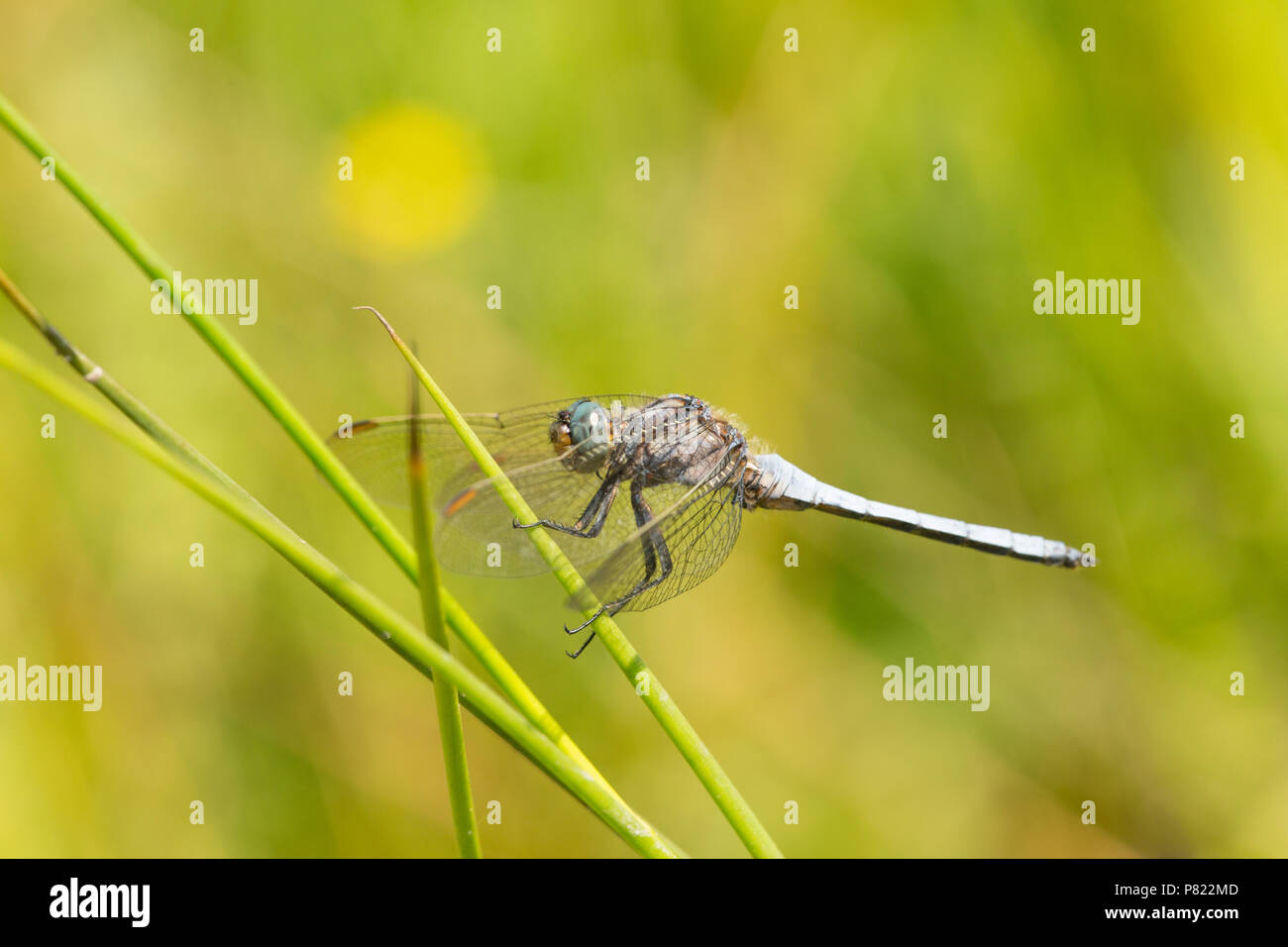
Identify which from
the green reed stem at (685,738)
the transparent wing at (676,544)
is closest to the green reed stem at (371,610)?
the green reed stem at (685,738)

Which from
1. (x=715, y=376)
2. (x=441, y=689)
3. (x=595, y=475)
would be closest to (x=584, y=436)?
(x=595, y=475)

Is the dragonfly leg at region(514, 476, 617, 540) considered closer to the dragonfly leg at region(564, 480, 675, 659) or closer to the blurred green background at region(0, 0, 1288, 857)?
the dragonfly leg at region(564, 480, 675, 659)

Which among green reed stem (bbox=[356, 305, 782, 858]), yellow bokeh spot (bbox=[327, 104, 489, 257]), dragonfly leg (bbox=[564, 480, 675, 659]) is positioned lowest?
green reed stem (bbox=[356, 305, 782, 858])

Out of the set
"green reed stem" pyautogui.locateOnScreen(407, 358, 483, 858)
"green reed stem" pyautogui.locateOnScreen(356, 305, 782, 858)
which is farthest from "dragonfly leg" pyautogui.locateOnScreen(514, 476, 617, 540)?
"green reed stem" pyautogui.locateOnScreen(407, 358, 483, 858)

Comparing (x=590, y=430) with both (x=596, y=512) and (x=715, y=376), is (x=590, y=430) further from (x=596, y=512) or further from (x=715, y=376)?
(x=715, y=376)

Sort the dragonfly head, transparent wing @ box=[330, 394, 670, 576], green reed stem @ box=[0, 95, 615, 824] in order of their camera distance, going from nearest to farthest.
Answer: green reed stem @ box=[0, 95, 615, 824] → transparent wing @ box=[330, 394, 670, 576] → the dragonfly head

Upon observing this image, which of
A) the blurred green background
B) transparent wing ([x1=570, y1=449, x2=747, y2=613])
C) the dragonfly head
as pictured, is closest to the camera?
transparent wing ([x1=570, y1=449, x2=747, y2=613])
